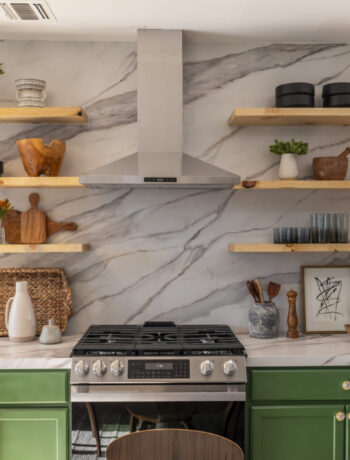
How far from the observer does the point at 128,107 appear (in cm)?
307

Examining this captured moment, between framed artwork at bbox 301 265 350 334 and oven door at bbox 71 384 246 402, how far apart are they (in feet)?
3.08

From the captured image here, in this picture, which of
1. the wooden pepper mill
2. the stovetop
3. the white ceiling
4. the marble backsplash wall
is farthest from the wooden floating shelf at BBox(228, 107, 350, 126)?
the stovetop

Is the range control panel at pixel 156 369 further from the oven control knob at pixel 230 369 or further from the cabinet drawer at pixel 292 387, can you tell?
the cabinet drawer at pixel 292 387

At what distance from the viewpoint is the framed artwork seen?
9.91 feet

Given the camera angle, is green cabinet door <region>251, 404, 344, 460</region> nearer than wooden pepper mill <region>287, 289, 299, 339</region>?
Yes

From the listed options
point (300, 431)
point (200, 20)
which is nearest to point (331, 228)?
point (300, 431)

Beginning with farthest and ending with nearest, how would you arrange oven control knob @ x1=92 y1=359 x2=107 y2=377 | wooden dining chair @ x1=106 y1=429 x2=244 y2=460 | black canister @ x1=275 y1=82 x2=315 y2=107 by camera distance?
black canister @ x1=275 y1=82 x2=315 y2=107 < oven control knob @ x1=92 y1=359 x2=107 y2=377 < wooden dining chair @ x1=106 y1=429 x2=244 y2=460

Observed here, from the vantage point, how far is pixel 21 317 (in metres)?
2.75

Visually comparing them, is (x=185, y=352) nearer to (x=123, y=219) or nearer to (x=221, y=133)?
(x=123, y=219)

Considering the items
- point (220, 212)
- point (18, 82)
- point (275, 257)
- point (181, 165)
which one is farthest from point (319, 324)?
point (18, 82)

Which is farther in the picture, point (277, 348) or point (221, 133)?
point (221, 133)

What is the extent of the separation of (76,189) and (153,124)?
0.64 meters

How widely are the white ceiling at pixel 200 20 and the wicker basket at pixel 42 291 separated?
56.2 inches

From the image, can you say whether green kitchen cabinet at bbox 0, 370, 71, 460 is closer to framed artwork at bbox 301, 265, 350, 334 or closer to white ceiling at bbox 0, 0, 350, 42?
framed artwork at bbox 301, 265, 350, 334
